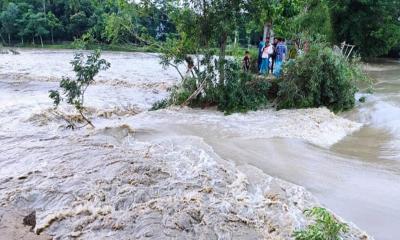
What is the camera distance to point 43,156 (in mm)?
8594

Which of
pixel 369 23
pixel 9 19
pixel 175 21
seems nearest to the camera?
pixel 175 21

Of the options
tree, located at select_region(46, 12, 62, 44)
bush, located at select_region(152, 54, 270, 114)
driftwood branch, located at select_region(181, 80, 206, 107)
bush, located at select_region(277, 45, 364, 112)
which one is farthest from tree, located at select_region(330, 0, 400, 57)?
tree, located at select_region(46, 12, 62, 44)

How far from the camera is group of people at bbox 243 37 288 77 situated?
48.6ft

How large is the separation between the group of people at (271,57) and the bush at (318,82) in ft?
3.21

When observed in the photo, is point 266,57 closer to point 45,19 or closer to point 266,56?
point 266,56

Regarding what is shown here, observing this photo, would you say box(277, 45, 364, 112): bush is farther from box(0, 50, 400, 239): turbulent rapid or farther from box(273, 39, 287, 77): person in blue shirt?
box(273, 39, 287, 77): person in blue shirt

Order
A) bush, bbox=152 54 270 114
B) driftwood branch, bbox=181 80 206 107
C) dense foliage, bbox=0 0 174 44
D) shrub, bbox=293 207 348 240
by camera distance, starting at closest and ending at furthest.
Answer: shrub, bbox=293 207 348 240, bush, bbox=152 54 270 114, driftwood branch, bbox=181 80 206 107, dense foliage, bbox=0 0 174 44

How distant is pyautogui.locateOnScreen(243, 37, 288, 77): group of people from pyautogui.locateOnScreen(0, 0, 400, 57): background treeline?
0.56m

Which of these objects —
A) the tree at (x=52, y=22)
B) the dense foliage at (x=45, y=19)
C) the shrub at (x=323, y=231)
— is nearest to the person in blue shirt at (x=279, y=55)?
the shrub at (x=323, y=231)

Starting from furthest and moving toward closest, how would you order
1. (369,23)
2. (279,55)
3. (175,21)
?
(369,23), (279,55), (175,21)

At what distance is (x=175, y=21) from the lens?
536 inches

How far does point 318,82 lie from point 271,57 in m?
2.88

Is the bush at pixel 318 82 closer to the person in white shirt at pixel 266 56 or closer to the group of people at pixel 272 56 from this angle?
the group of people at pixel 272 56

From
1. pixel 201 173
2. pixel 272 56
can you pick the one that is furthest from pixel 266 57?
pixel 201 173
